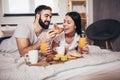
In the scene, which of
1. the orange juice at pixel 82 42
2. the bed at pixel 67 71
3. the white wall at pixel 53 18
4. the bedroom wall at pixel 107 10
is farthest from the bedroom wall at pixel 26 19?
the bed at pixel 67 71

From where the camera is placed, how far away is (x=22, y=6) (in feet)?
6.76

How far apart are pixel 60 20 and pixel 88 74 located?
1535 millimetres

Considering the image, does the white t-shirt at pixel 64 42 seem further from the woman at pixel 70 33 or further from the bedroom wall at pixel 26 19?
the bedroom wall at pixel 26 19

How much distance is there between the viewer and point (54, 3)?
2.22m

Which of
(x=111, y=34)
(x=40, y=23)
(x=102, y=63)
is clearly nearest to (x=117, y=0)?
(x=111, y=34)

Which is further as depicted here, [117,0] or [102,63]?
[117,0]

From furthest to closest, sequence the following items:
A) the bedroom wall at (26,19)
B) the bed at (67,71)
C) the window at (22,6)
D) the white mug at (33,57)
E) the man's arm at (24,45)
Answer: the bedroom wall at (26,19) → the window at (22,6) → the man's arm at (24,45) → the white mug at (33,57) → the bed at (67,71)

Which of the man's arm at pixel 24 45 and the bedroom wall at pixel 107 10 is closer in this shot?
the man's arm at pixel 24 45

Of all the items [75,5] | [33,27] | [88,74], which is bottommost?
[88,74]

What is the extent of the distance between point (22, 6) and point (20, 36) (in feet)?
3.38

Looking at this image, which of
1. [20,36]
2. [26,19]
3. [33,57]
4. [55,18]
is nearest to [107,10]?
[55,18]

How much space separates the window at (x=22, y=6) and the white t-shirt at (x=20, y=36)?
0.80 m

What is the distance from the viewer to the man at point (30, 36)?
1.03 meters

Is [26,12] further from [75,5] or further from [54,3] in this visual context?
[75,5]
